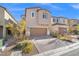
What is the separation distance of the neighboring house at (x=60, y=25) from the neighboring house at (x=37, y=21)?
0.09 meters

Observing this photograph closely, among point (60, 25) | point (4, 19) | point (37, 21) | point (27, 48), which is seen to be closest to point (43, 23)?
point (37, 21)

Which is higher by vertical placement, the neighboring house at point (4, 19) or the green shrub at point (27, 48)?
the neighboring house at point (4, 19)

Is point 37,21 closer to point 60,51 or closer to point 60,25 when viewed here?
point 60,25

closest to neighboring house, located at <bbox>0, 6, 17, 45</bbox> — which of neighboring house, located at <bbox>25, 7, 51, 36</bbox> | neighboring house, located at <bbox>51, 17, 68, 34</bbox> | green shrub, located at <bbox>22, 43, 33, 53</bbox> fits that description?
neighboring house, located at <bbox>25, 7, 51, 36</bbox>

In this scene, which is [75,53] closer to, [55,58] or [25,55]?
[55,58]

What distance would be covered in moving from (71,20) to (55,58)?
0.64 metres

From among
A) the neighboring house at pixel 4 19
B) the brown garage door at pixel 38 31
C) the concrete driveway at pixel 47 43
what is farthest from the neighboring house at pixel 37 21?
the neighboring house at pixel 4 19

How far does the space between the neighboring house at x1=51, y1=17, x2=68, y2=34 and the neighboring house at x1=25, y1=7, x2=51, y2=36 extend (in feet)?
0.31

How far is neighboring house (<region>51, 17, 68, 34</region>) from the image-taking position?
16.0 ft

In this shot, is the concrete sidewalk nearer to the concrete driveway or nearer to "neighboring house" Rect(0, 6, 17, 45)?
the concrete driveway

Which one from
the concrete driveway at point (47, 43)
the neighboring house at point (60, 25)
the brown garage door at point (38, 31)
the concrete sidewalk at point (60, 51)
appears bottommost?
the concrete sidewalk at point (60, 51)

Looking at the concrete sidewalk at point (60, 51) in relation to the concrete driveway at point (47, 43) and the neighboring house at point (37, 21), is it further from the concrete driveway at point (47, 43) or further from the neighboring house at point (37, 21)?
the neighboring house at point (37, 21)

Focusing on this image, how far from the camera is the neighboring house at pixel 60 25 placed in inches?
191

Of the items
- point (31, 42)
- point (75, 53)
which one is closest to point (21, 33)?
point (31, 42)
